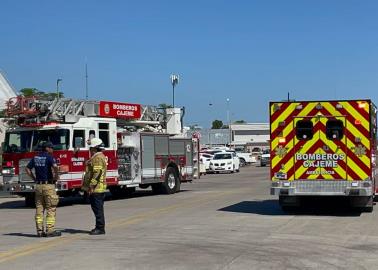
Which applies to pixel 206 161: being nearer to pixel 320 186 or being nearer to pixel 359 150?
pixel 320 186

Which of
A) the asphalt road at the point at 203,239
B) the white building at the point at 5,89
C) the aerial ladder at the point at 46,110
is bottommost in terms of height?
the asphalt road at the point at 203,239

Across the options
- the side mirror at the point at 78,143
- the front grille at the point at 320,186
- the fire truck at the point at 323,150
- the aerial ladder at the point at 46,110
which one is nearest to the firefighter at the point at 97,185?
the fire truck at the point at 323,150

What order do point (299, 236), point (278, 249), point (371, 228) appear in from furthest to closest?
point (371, 228)
point (299, 236)
point (278, 249)

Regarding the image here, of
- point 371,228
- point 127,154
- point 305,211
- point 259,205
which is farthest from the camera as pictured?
point 127,154

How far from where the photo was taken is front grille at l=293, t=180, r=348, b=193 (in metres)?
14.3

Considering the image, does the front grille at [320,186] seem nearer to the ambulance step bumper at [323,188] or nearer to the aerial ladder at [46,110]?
the ambulance step bumper at [323,188]

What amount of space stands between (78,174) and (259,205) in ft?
18.5

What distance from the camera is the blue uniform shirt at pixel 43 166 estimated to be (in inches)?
461

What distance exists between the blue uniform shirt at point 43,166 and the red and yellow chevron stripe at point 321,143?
5.55 meters

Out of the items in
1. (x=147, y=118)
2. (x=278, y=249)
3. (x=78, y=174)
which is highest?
(x=147, y=118)

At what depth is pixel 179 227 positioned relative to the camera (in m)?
12.6

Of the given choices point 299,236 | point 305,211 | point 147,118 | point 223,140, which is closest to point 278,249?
point 299,236

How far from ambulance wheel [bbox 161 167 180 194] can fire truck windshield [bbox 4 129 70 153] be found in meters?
5.58

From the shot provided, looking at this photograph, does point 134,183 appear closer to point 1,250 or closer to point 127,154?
point 127,154
